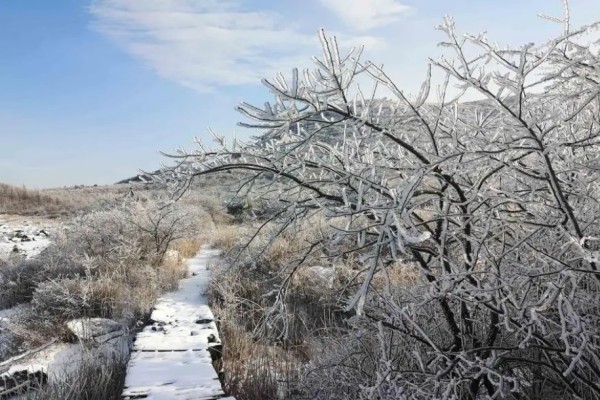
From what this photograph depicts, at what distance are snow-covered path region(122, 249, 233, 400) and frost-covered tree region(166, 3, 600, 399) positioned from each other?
174 centimetres

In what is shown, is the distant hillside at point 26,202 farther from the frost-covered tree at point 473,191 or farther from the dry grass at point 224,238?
the frost-covered tree at point 473,191

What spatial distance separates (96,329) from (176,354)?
76.6 inches

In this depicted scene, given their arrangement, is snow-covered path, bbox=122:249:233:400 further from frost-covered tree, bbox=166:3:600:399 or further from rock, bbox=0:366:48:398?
frost-covered tree, bbox=166:3:600:399

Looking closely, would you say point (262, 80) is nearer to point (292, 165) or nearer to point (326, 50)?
point (326, 50)

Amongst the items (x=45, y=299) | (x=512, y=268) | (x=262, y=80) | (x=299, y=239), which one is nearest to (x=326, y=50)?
(x=262, y=80)

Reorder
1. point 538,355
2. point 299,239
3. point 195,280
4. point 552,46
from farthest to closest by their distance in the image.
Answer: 1. point 299,239
2. point 195,280
3. point 538,355
4. point 552,46

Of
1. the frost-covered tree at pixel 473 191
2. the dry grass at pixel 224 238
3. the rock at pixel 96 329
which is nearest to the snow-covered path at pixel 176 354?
A: the rock at pixel 96 329

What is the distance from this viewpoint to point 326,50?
2.13 meters

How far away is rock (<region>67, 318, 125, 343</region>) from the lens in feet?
20.2

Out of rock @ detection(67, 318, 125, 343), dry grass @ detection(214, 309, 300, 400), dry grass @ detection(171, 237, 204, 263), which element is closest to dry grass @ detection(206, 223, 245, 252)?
dry grass @ detection(171, 237, 204, 263)

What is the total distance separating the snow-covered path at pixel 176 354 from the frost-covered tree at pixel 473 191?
68.5 inches

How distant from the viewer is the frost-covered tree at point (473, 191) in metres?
2.00

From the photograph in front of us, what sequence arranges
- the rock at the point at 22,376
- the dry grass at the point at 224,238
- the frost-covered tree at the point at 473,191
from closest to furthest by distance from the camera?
1. the frost-covered tree at the point at 473,191
2. the rock at the point at 22,376
3. the dry grass at the point at 224,238

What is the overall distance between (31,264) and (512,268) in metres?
9.38
